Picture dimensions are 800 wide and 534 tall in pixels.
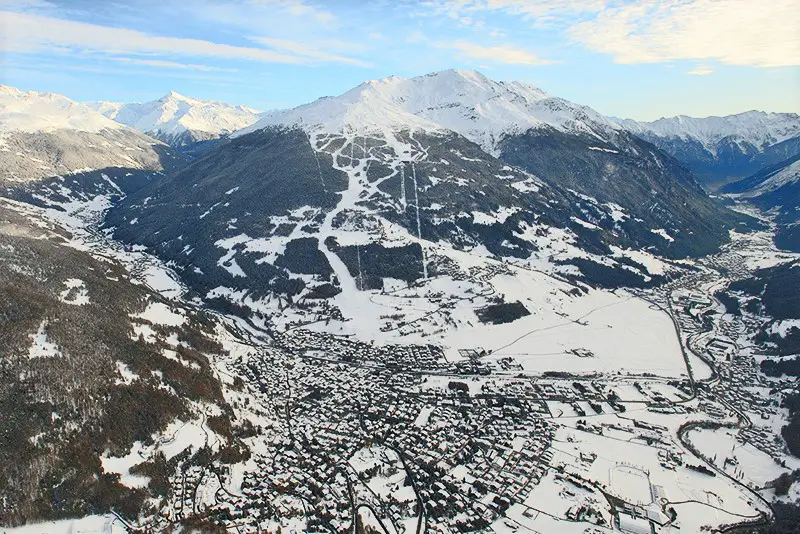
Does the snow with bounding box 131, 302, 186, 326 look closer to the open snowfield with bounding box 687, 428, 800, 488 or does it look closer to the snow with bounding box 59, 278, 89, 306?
the snow with bounding box 59, 278, 89, 306

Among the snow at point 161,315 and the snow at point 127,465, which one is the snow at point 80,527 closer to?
the snow at point 127,465

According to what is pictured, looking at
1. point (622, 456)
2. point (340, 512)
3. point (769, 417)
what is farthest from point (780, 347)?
point (340, 512)

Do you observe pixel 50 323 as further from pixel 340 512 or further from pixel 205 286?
pixel 205 286

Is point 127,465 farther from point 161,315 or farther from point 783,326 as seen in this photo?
point 783,326

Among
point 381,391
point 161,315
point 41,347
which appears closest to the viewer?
point 41,347

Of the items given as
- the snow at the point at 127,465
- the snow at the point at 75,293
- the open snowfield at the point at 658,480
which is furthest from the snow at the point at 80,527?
the open snowfield at the point at 658,480

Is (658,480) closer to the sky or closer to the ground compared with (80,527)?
closer to the sky

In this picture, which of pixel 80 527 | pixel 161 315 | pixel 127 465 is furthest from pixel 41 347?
pixel 161 315

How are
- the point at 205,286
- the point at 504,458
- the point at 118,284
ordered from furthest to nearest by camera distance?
1. the point at 205,286
2. the point at 118,284
3. the point at 504,458

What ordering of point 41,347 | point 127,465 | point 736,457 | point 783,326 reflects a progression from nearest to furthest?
point 127,465 < point 41,347 < point 736,457 < point 783,326

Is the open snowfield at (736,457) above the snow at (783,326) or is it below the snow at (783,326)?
below

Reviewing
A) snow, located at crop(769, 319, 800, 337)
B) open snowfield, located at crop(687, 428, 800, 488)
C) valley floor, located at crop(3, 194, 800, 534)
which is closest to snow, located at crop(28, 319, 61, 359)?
valley floor, located at crop(3, 194, 800, 534)
